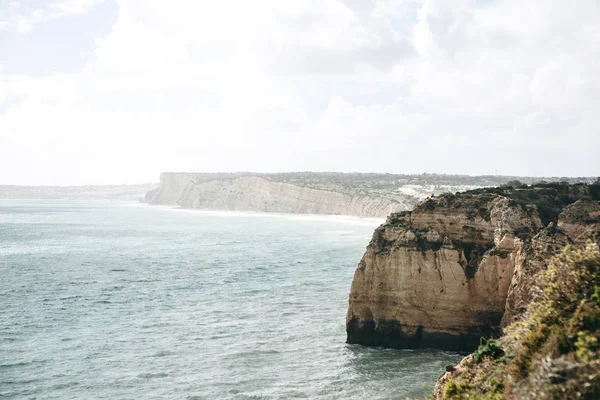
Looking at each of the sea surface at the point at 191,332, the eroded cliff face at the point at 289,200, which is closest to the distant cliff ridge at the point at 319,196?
the eroded cliff face at the point at 289,200

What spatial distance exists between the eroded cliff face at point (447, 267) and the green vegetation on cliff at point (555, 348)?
41.6ft

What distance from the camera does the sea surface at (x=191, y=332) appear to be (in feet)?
83.2

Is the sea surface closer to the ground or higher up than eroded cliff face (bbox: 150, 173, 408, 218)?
closer to the ground

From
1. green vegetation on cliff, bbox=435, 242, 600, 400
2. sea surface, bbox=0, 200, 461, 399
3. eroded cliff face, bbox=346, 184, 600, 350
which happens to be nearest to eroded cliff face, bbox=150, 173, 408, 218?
sea surface, bbox=0, 200, 461, 399

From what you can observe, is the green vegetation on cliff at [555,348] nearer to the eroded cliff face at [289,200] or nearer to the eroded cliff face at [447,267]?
the eroded cliff face at [447,267]

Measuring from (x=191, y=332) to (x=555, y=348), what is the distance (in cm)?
2634

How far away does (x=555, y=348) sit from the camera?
1074 centimetres

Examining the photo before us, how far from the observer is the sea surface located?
25359 mm

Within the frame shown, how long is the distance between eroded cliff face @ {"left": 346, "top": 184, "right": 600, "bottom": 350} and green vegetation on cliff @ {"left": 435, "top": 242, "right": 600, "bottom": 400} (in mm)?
12674

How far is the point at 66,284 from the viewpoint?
5281 centimetres

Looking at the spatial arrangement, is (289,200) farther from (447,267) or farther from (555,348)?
(555,348)

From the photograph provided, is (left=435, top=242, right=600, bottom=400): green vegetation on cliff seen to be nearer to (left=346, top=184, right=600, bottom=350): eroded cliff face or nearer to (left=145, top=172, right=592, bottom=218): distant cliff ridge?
(left=346, top=184, right=600, bottom=350): eroded cliff face

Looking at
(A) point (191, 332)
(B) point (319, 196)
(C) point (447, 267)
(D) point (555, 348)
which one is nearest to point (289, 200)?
(B) point (319, 196)

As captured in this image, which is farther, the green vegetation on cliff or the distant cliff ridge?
the distant cliff ridge
